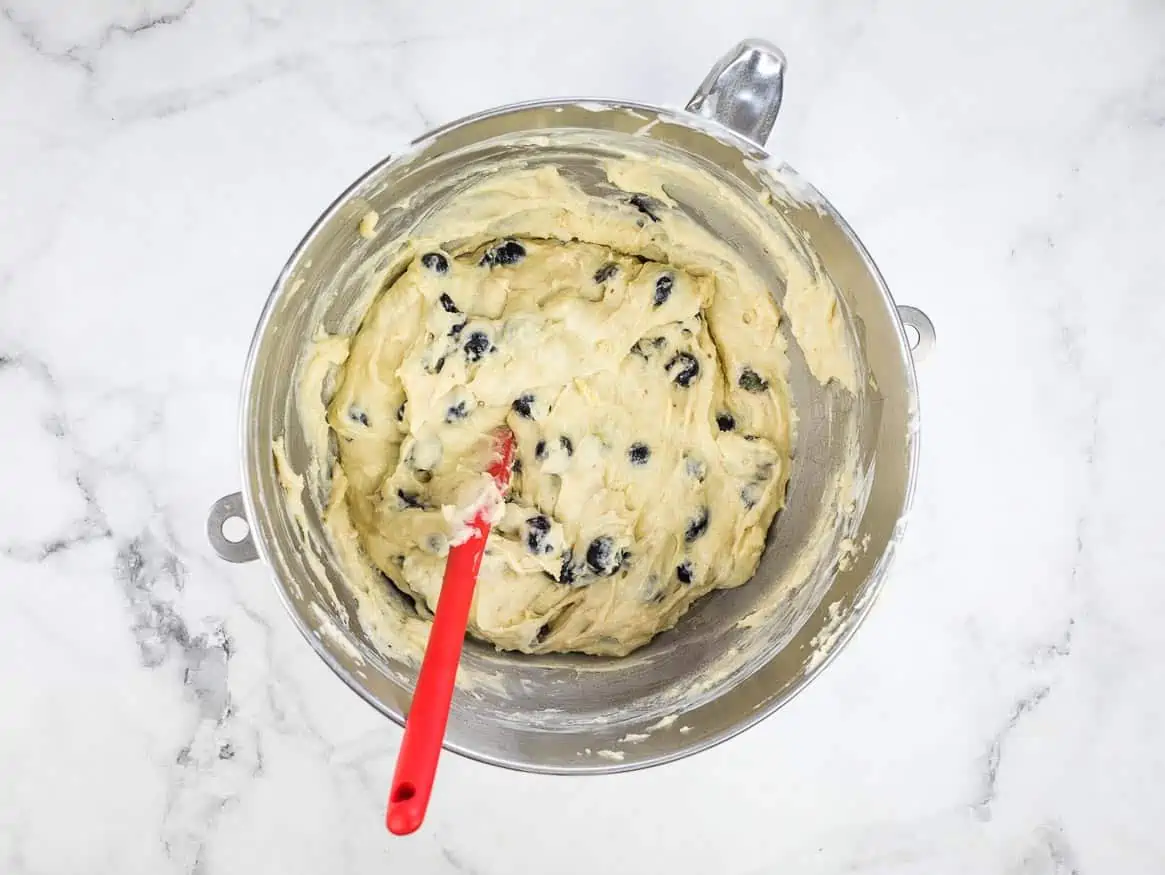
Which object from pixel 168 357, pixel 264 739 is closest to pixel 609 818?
pixel 264 739

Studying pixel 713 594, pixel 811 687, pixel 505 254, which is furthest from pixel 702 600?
pixel 505 254

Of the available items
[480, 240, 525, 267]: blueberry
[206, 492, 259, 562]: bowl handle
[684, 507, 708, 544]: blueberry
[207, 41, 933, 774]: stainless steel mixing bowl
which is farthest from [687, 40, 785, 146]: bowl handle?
[206, 492, 259, 562]: bowl handle

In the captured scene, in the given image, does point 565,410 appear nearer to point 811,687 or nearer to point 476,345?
point 476,345

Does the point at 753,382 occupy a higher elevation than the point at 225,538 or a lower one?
higher

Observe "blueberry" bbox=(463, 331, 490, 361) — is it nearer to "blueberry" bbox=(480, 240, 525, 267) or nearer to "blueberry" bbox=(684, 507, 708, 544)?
"blueberry" bbox=(480, 240, 525, 267)

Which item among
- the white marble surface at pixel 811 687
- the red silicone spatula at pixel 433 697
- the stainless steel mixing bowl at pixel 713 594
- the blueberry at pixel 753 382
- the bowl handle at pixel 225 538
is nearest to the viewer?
the red silicone spatula at pixel 433 697

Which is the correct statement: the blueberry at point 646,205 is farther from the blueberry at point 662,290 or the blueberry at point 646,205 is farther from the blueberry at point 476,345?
the blueberry at point 476,345

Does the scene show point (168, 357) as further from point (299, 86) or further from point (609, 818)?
point (609, 818)

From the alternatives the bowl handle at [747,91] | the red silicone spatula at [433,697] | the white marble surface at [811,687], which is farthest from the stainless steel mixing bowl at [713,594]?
the white marble surface at [811,687]
